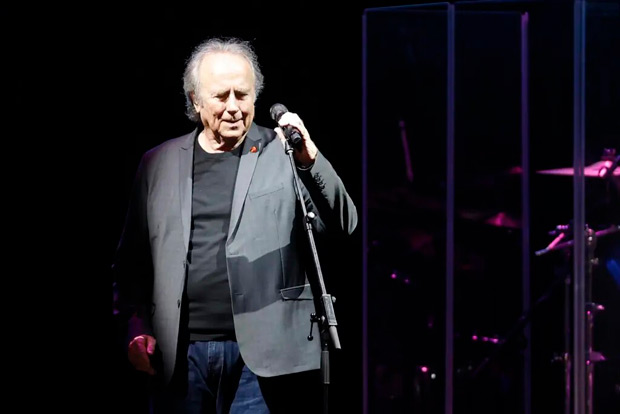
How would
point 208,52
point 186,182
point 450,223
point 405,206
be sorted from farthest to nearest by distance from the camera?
point 405,206
point 450,223
point 208,52
point 186,182

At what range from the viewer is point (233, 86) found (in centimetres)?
269

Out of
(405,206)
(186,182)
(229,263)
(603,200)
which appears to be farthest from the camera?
(405,206)

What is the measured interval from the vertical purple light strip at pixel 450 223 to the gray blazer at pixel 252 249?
508mm

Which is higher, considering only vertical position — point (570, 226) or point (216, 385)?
point (570, 226)

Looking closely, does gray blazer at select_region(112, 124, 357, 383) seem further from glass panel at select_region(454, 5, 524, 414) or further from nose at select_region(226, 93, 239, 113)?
glass panel at select_region(454, 5, 524, 414)

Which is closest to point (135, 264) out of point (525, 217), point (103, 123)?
point (103, 123)

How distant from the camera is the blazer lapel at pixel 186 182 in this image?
2.60 m

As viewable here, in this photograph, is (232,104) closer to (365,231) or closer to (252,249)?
(252,249)

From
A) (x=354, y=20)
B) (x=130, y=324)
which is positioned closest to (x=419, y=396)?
(x=130, y=324)

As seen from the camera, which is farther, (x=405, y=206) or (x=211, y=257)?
(x=405, y=206)

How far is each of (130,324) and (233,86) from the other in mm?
798

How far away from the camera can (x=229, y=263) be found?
253 cm

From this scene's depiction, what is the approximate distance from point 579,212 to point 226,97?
3.91ft

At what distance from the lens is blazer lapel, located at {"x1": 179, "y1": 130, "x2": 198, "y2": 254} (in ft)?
8.54
